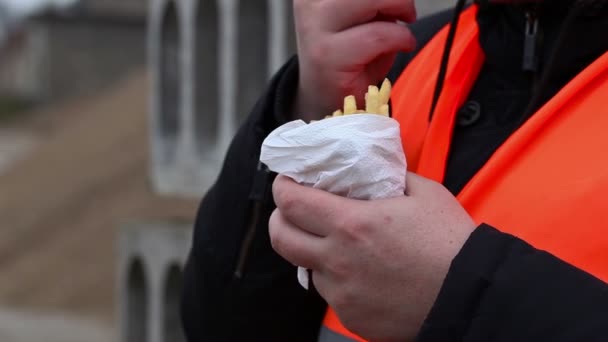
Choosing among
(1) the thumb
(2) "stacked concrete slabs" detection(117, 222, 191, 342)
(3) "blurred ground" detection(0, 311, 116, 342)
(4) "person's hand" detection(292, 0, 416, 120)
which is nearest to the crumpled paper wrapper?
(1) the thumb

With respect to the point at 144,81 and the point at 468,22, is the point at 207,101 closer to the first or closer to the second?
the point at 468,22

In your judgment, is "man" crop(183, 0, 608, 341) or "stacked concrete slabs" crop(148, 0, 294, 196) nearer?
"man" crop(183, 0, 608, 341)

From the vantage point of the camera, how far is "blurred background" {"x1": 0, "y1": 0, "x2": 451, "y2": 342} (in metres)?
4.34

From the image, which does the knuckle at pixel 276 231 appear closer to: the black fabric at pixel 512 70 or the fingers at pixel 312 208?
the fingers at pixel 312 208

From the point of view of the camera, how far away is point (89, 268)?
32.9 ft

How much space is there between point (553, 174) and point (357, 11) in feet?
0.73

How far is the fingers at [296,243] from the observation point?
32.1 inches

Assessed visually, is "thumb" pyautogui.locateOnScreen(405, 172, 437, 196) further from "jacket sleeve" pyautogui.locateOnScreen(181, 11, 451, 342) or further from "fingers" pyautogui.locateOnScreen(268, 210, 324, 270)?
"jacket sleeve" pyautogui.locateOnScreen(181, 11, 451, 342)

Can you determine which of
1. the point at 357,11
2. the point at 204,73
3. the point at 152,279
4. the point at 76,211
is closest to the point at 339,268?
the point at 357,11

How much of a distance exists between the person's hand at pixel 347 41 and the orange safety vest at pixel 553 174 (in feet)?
0.23

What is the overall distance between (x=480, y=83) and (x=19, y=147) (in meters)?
19.3

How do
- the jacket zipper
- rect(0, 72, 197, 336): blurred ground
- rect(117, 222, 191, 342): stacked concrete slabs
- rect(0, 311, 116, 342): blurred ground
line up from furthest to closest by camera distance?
rect(0, 72, 197, 336): blurred ground, rect(0, 311, 116, 342): blurred ground, rect(117, 222, 191, 342): stacked concrete slabs, the jacket zipper

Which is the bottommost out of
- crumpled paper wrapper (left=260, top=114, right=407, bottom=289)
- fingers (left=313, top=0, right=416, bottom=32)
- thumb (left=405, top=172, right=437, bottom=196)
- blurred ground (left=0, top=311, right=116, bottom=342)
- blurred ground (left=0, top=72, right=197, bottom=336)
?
blurred ground (left=0, top=72, right=197, bottom=336)

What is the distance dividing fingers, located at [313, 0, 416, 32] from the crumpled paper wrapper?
13 centimetres
